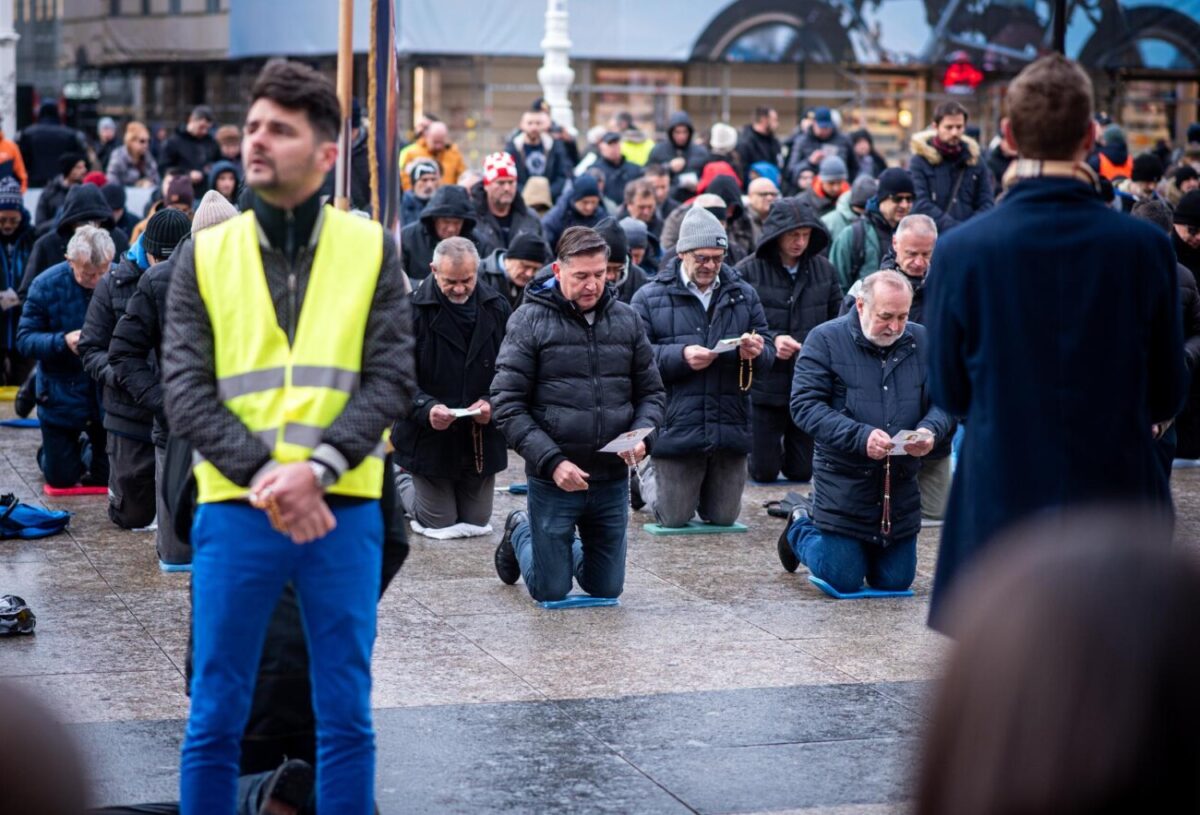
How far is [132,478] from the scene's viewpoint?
9734 millimetres

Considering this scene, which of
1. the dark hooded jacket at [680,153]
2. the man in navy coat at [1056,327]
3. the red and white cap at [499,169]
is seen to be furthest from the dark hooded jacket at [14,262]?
the man in navy coat at [1056,327]

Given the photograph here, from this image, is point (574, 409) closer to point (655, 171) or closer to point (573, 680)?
point (573, 680)

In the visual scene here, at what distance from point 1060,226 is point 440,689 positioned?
11.2 feet

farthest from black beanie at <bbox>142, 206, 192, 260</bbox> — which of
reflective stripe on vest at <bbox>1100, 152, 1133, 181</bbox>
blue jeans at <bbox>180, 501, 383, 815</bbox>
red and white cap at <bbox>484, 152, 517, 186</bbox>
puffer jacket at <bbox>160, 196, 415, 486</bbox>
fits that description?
reflective stripe on vest at <bbox>1100, 152, 1133, 181</bbox>

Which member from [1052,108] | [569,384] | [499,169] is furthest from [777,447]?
[1052,108]

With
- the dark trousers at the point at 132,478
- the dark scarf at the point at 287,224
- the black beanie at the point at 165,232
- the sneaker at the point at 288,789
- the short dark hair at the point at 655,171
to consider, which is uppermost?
the short dark hair at the point at 655,171

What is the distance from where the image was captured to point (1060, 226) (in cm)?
423

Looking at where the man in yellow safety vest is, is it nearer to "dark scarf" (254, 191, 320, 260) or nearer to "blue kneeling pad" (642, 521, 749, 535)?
"dark scarf" (254, 191, 320, 260)

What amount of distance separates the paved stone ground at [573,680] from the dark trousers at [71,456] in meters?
1.18

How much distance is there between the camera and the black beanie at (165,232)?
30.4 feet

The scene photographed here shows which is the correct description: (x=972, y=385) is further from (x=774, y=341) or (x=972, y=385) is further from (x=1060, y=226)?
(x=774, y=341)

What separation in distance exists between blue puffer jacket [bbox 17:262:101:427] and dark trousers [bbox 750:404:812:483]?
13.5 ft

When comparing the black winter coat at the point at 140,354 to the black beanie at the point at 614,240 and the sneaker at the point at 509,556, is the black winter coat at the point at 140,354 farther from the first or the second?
the black beanie at the point at 614,240

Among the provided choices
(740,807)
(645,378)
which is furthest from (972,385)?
(645,378)
